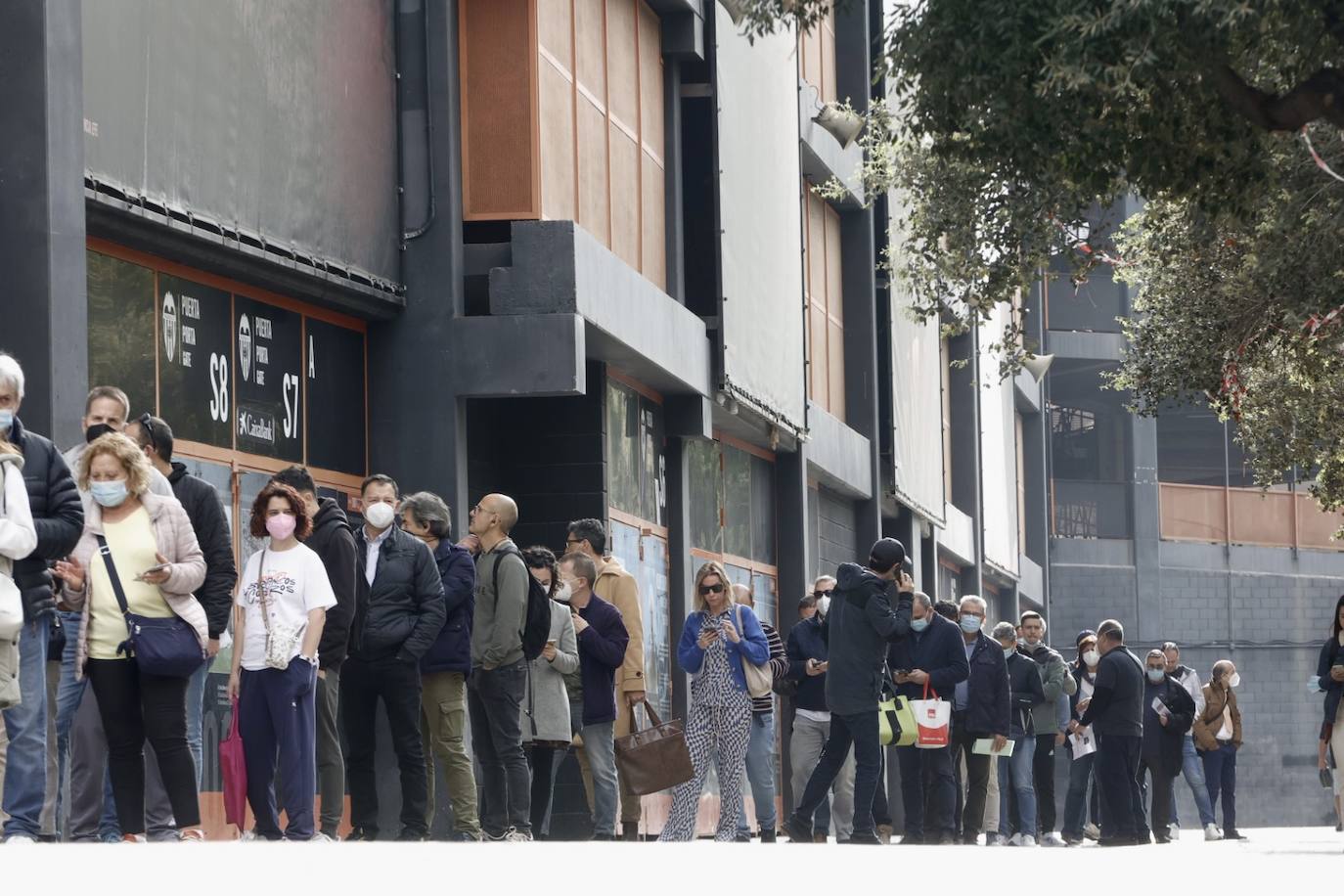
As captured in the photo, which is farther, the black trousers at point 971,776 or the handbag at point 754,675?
the black trousers at point 971,776

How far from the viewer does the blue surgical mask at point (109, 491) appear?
966 cm

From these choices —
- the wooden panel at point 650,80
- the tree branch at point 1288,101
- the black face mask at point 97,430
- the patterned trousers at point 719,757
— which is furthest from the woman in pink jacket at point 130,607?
the wooden panel at point 650,80

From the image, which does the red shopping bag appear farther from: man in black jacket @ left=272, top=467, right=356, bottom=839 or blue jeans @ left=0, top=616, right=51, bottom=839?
blue jeans @ left=0, top=616, right=51, bottom=839

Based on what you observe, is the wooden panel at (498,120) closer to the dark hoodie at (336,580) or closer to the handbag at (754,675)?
the handbag at (754,675)

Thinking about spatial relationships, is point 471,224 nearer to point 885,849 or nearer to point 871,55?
point 885,849

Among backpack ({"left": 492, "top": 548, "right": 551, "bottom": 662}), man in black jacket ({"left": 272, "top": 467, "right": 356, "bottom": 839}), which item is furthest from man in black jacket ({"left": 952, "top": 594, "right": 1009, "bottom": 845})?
man in black jacket ({"left": 272, "top": 467, "right": 356, "bottom": 839})

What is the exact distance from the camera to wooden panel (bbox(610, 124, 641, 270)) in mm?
19828

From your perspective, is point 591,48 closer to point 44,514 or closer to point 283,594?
point 283,594

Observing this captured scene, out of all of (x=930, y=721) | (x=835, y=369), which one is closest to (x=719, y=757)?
(x=930, y=721)

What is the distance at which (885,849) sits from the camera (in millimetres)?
10180

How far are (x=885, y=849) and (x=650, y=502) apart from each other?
11266 millimetres

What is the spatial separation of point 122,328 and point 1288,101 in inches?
257

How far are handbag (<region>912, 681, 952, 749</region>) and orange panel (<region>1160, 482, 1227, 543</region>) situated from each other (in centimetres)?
3479

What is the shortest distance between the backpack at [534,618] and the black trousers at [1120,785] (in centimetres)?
615
